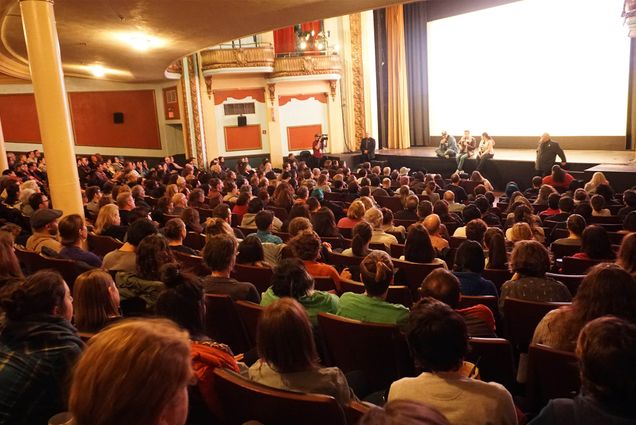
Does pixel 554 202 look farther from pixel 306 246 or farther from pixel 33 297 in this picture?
pixel 33 297

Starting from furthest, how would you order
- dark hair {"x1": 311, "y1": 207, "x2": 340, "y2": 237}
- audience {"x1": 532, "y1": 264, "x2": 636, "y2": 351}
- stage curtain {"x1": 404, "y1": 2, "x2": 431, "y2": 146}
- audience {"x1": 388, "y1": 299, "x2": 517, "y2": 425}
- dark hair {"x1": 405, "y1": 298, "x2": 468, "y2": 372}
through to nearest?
stage curtain {"x1": 404, "y1": 2, "x2": 431, "y2": 146}
dark hair {"x1": 311, "y1": 207, "x2": 340, "y2": 237}
audience {"x1": 532, "y1": 264, "x2": 636, "y2": 351}
dark hair {"x1": 405, "y1": 298, "x2": 468, "y2": 372}
audience {"x1": 388, "y1": 299, "x2": 517, "y2": 425}

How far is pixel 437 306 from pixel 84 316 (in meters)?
1.68

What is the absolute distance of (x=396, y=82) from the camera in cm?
1648

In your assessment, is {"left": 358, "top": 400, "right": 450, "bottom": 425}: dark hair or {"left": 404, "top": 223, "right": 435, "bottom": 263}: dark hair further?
{"left": 404, "top": 223, "right": 435, "bottom": 263}: dark hair

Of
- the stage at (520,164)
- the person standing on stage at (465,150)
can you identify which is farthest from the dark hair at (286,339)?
the person standing on stage at (465,150)

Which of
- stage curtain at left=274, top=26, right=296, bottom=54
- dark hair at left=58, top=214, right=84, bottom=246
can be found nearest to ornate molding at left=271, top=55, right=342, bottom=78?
stage curtain at left=274, top=26, right=296, bottom=54

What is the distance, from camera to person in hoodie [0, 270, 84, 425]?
186cm

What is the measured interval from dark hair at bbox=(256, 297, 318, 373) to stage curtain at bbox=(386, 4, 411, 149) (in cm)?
1506

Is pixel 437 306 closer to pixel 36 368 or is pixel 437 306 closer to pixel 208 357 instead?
pixel 208 357

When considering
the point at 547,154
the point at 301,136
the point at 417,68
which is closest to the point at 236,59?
the point at 301,136

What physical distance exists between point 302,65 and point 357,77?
6.23 feet

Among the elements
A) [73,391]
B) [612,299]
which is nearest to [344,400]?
[73,391]

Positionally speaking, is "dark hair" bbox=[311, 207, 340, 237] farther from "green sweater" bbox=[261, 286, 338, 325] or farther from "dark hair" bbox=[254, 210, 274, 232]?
"green sweater" bbox=[261, 286, 338, 325]

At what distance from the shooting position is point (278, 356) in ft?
6.75
